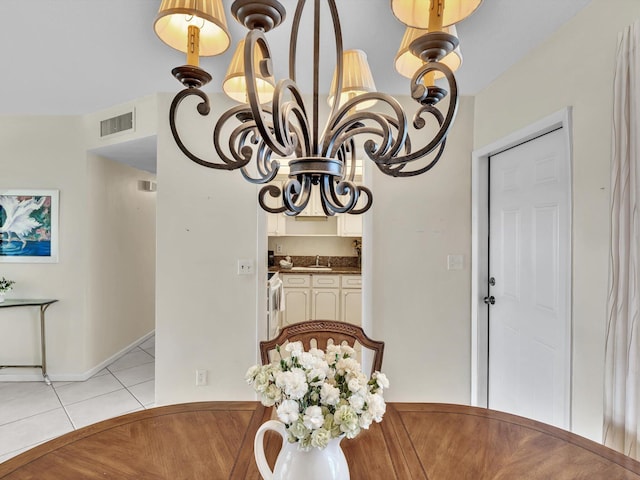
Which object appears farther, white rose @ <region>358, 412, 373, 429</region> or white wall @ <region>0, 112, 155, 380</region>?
white wall @ <region>0, 112, 155, 380</region>

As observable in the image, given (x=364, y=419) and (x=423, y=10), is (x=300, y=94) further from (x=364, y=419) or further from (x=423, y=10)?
(x=364, y=419)

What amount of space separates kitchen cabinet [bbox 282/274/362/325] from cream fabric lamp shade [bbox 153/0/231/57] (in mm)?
3493

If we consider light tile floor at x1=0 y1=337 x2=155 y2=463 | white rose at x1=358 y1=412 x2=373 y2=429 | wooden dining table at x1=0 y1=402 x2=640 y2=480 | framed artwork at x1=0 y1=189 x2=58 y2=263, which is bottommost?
light tile floor at x1=0 y1=337 x2=155 y2=463

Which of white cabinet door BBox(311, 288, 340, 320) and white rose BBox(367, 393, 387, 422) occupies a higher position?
white rose BBox(367, 393, 387, 422)

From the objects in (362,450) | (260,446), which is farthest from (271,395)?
(362,450)

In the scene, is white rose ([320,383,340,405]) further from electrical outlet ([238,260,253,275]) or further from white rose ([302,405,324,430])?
electrical outlet ([238,260,253,275])

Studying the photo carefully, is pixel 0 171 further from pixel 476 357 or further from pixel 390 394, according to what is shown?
pixel 476 357

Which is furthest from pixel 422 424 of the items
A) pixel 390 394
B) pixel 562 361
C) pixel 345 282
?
pixel 345 282

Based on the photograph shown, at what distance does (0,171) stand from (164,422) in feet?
11.1

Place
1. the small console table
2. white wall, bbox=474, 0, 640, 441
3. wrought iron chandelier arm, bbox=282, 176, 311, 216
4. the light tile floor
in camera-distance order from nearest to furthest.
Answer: wrought iron chandelier arm, bbox=282, 176, 311, 216 → white wall, bbox=474, 0, 640, 441 → the light tile floor → the small console table

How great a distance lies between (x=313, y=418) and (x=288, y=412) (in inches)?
2.0

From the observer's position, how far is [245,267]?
2518mm

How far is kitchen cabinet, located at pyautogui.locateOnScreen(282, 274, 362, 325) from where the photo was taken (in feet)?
14.5

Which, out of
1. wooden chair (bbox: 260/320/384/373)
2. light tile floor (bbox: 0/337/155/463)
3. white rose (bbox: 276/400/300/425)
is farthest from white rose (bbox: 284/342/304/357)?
light tile floor (bbox: 0/337/155/463)
